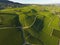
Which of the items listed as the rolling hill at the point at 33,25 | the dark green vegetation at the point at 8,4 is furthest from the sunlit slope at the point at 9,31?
the dark green vegetation at the point at 8,4

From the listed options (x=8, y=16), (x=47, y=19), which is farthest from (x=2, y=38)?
(x=47, y=19)

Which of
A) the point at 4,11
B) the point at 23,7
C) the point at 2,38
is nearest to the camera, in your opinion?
→ the point at 2,38

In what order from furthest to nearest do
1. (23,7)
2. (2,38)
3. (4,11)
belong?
(23,7)
(4,11)
(2,38)

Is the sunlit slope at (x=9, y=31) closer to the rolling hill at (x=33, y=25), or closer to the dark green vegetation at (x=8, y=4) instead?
the rolling hill at (x=33, y=25)

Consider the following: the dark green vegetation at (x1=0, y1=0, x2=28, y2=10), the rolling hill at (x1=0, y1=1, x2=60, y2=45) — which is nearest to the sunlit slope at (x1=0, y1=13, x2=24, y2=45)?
the rolling hill at (x1=0, y1=1, x2=60, y2=45)

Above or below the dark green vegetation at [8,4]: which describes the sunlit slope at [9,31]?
below

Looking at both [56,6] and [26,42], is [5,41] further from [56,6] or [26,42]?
[56,6]

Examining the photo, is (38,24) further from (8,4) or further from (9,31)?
(8,4)

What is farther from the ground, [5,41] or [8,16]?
[8,16]

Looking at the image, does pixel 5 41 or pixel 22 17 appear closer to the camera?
pixel 5 41
